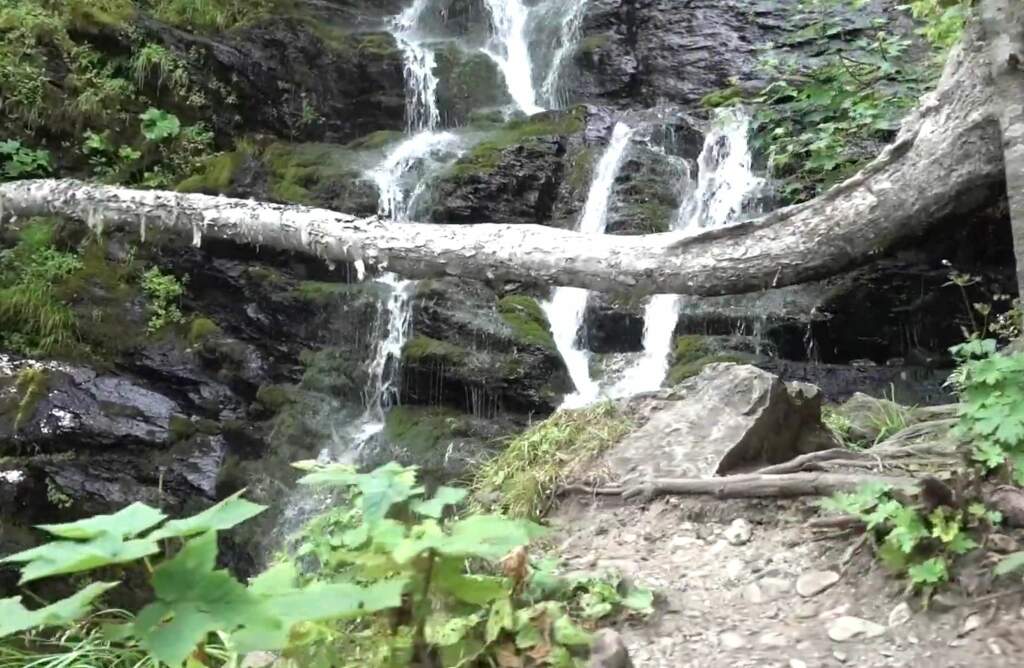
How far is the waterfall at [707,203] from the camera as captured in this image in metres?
7.69

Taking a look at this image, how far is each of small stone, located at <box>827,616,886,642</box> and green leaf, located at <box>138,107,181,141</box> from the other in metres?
9.16

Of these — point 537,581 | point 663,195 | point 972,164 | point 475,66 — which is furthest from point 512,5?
point 537,581

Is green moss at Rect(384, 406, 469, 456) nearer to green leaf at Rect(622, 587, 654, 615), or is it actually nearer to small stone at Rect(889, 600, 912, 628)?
green leaf at Rect(622, 587, 654, 615)

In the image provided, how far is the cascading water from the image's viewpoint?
11859 mm

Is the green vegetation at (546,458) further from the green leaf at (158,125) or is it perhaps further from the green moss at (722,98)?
the green leaf at (158,125)

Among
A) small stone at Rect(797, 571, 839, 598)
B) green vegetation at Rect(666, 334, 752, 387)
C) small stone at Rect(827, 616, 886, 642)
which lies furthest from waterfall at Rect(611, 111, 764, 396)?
small stone at Rect(827, 616, 886, 642)

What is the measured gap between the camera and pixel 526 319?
805cm

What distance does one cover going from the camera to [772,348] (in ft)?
25.0

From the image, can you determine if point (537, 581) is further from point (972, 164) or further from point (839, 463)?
point (972, 164)

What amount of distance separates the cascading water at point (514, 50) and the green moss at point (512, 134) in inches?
36.8

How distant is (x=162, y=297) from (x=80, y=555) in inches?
300

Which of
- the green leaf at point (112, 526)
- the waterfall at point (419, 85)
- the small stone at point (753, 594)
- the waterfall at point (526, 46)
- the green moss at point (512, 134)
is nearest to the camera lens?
the green leaf at point (112, 526)

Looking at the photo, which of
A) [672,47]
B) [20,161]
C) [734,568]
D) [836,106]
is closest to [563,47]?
[672,47]

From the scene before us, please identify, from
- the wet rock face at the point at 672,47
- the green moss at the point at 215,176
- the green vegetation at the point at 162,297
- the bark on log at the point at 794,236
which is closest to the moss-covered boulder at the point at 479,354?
the green vegetation at the point at 162,297
